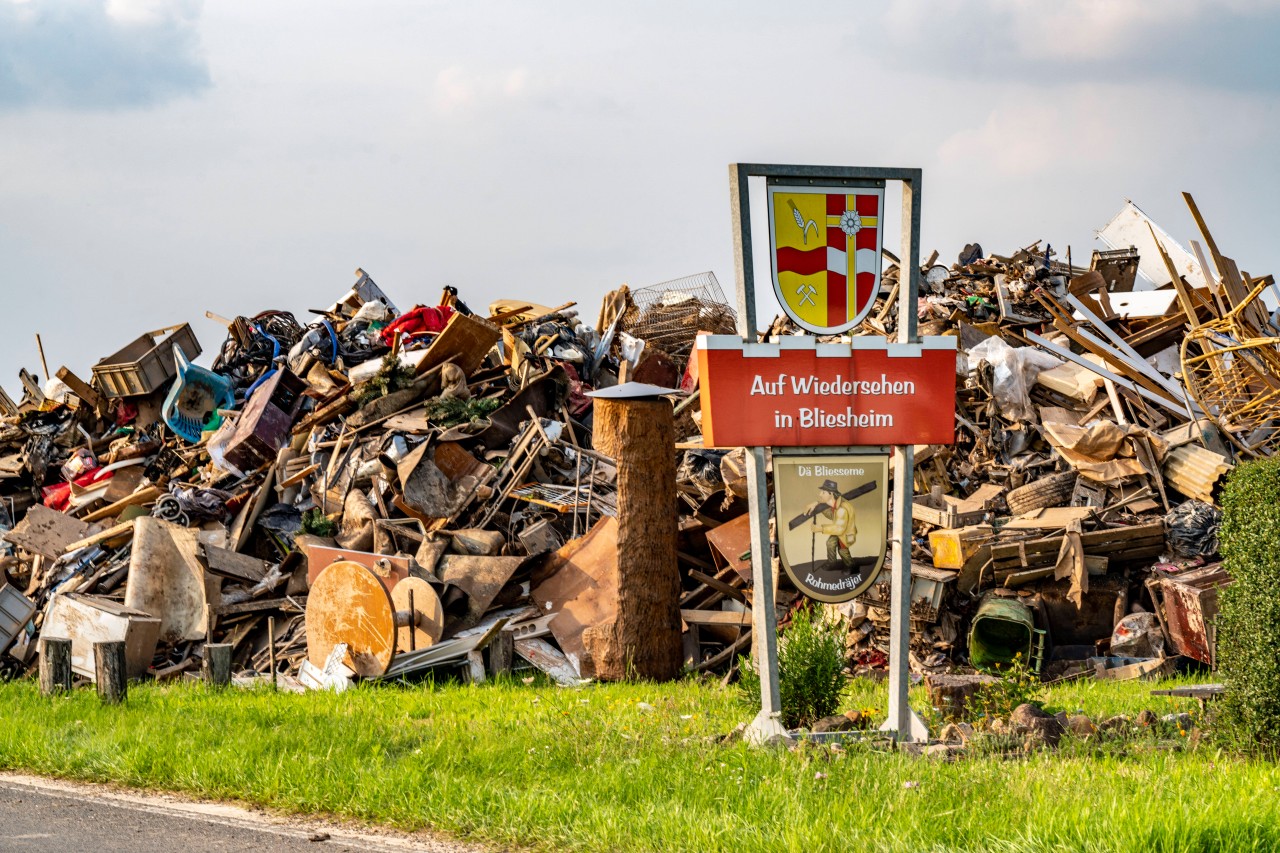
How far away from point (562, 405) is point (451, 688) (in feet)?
19.9

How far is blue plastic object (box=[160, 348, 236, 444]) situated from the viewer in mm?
19516

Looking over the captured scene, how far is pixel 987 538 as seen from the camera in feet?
41.3

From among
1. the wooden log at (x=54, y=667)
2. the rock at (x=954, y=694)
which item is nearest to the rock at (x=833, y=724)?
the rock at (x=954, y=694)

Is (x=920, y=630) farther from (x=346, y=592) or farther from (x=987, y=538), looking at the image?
(x=346, y=592)

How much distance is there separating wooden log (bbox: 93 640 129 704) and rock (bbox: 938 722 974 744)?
6689 mm

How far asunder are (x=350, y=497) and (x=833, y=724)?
871 centimetres

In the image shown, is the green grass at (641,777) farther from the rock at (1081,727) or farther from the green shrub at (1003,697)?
the green shrub at (1003,697)

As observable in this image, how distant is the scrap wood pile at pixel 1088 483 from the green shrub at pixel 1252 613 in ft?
14.1

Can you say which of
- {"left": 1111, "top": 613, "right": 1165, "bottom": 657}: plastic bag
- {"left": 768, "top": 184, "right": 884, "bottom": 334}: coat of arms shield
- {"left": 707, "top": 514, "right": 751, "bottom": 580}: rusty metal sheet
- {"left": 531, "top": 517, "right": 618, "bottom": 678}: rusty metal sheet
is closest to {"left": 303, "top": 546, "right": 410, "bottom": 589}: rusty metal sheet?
{"left": 531, "top": 517, "right": 618, "bottom": 678}: rusty metal sheet

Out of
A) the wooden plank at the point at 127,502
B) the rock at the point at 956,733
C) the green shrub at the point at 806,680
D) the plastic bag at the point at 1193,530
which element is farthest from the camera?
the wooden plank at the point at 127,502

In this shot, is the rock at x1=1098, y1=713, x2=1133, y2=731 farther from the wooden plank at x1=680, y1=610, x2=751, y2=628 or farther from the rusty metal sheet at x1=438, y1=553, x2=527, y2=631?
the rusty metal sheet at x1=438, y1=553, x2=527, y2=631

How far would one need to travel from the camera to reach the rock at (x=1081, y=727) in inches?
312

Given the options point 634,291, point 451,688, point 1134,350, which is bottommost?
point 451,688

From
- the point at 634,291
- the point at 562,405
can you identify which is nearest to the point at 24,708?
the point at 562,405
